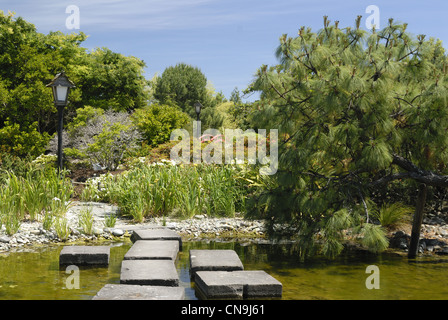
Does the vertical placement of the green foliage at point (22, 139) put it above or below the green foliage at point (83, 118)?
below

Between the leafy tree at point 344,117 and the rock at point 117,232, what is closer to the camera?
the leafy tree at point 344,117

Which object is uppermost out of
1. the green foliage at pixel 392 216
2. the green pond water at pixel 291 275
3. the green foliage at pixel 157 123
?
the green foliage at pixel 157 123

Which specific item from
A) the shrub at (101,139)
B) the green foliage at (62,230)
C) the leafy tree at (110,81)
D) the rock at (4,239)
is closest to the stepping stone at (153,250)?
the green foliage at (62,230)

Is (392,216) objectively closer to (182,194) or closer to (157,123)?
(182,194)

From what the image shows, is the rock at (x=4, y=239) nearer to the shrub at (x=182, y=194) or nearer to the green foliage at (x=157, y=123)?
the shrub at (x=182, y=194)

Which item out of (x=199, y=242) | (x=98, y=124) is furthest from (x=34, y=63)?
(x=199, y=242)

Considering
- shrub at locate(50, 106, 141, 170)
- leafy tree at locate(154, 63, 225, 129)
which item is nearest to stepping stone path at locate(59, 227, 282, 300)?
shrub at locate(50, 106, 141, 170)

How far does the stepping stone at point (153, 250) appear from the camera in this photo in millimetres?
4715

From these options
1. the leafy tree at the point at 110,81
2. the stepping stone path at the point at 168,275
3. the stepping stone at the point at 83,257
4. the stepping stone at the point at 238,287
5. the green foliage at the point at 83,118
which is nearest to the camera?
the stepping stone path at the point at 168,275

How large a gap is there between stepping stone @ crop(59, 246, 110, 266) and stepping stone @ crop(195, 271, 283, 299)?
4.75 ft

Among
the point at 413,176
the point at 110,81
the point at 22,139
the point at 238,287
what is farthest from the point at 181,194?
the point at 110,81

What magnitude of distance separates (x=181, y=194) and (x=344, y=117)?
3.47 metres

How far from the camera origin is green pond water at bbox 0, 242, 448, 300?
4.01 m
